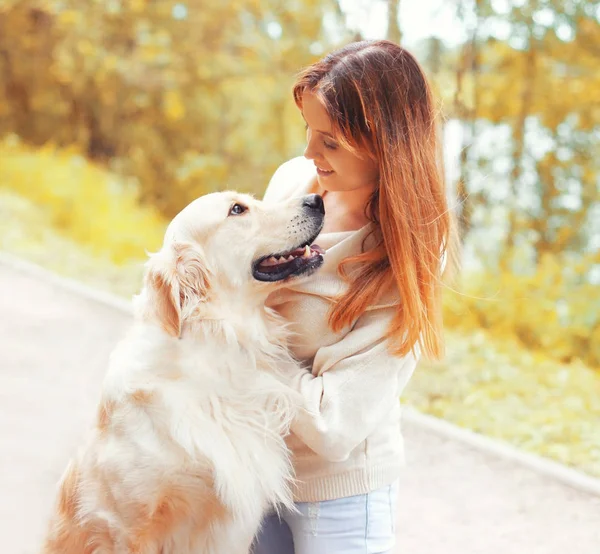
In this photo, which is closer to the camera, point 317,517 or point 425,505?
point 317,517

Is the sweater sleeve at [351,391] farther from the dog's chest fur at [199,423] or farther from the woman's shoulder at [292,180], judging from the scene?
the woman's shoulder at [292,180]

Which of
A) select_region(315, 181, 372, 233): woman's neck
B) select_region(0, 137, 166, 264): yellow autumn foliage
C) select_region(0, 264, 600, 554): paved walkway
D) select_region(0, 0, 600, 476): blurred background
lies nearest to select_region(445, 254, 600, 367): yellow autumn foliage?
select_region(0, 0, 600, 476): blurred background

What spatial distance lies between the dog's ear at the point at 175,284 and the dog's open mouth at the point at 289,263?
112mm

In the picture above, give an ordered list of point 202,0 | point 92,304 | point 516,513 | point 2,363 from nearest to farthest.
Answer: point 516,513, point 2,363, point 92,304, point 202,0

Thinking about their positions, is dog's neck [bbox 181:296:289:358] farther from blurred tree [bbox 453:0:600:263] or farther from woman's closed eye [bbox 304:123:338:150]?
blurred tree [bbox 453:0:600:263]

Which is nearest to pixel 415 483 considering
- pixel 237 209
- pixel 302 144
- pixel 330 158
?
pixel 237 209

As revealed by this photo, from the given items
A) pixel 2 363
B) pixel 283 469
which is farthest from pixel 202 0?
pixel 283 469

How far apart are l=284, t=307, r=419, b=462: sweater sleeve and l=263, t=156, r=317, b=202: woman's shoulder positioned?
378 millimetres

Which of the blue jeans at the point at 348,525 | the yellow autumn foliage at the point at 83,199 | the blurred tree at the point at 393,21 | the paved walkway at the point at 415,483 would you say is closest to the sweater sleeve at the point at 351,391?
the blue jeans at the point at 348,525

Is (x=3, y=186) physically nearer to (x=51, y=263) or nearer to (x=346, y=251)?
(x=51, y=263)

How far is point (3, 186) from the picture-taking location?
6.21 metres

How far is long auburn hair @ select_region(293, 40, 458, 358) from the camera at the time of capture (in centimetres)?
122

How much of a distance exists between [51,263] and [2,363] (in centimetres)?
160

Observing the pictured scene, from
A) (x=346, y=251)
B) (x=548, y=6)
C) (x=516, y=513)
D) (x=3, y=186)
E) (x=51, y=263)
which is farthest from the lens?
(x=3, y=186)
